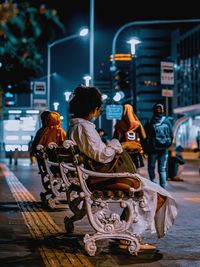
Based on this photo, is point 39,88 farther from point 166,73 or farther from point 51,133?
point 51,133

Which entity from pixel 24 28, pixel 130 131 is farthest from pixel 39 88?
pixel 24 28

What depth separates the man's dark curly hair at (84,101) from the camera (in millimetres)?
8328

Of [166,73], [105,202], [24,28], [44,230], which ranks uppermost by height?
[166,73]

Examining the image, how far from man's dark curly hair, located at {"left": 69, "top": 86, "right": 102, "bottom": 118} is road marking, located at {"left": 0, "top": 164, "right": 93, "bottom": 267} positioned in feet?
3.63

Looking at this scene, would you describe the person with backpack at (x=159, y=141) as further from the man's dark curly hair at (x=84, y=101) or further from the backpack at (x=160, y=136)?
the man's dark curly hair at (x=84, y=101)

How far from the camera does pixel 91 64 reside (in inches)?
1314

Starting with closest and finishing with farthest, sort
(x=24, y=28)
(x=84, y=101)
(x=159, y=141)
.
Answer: (x=24, y=28) < (x=84, y=101) < (x=159, y=141)

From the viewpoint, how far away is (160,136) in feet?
52.2

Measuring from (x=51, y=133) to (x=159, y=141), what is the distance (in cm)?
291

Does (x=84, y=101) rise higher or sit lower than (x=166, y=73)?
lower

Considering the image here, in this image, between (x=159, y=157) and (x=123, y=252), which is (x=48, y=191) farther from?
(x=123, y=252)

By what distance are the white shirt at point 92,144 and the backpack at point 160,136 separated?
7.87m

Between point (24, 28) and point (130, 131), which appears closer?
point (24, 28)

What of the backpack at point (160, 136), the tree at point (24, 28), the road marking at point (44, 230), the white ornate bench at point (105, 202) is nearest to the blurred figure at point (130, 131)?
the backpack at point (160, 136)
